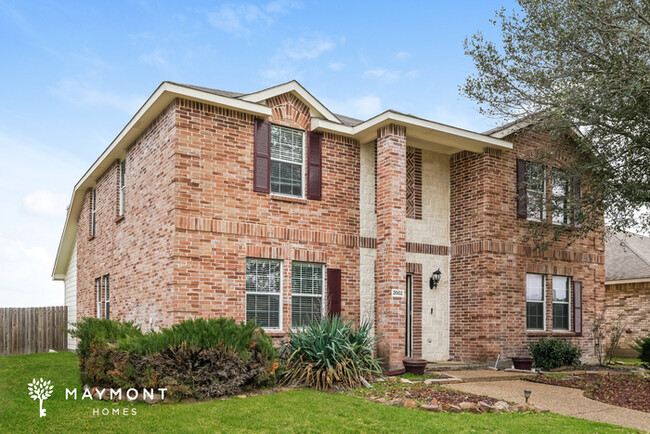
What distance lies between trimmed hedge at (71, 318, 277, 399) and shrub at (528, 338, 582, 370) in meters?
8.32

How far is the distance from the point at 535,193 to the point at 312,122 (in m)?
6.88

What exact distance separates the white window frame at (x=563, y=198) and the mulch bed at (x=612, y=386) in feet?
14.2

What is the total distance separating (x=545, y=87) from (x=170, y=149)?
891 cm

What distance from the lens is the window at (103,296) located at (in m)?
16.9

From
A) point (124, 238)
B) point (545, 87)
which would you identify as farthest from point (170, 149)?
point (545, 87)

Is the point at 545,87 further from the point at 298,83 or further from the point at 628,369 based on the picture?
the point at 628,369

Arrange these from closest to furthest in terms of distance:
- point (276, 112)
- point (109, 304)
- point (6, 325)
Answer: point (276, 112), point (109, 304), point (6, 325)

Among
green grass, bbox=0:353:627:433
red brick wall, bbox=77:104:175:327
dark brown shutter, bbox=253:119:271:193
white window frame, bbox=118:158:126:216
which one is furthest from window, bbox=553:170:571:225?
white window frame, bbox=118:158:126:216

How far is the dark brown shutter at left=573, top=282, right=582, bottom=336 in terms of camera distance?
16.8 metres

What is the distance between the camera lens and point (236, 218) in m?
12.6

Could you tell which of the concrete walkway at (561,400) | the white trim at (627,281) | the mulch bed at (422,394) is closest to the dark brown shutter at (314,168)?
the mulch bed at (422,394)

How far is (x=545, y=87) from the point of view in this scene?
1379cm

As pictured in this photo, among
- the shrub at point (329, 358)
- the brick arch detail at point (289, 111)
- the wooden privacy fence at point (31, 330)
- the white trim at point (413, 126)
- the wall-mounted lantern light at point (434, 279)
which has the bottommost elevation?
the wooden privacy fence at point (31, 330)

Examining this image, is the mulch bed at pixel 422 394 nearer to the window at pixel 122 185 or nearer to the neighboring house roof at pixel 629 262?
the window at pixel 122 185
